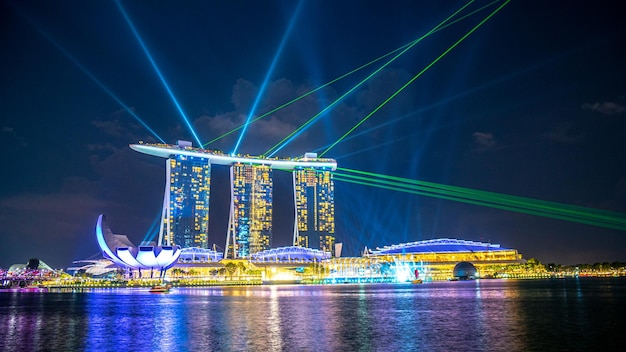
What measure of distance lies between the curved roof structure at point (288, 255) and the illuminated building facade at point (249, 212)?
550 centimetres

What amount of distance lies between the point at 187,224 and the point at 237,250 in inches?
761

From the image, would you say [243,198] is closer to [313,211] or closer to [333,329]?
[313,211]

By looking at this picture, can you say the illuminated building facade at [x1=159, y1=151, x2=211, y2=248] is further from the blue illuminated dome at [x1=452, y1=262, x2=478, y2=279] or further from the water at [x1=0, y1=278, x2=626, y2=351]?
the water at [x1=0, y1=278, x2=626, y2=351]

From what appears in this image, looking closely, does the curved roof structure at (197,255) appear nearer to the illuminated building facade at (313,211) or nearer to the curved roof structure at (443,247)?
the illuminated building facade at (313,211)

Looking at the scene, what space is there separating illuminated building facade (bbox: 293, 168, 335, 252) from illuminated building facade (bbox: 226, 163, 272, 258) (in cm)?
914

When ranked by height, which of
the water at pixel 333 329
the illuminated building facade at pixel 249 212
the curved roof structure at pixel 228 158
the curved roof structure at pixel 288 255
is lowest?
the water at pixel 333 329

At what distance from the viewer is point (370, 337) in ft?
82.6

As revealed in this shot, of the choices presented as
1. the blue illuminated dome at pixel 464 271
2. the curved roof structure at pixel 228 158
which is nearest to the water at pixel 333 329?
the blue illuminated dome at pixel 464 271

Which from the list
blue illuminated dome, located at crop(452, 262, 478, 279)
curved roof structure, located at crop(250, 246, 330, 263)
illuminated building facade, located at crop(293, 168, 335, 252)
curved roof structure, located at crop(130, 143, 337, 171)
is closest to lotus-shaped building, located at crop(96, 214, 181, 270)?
curved roof structure, located at crop(130, 143, 337, 171)

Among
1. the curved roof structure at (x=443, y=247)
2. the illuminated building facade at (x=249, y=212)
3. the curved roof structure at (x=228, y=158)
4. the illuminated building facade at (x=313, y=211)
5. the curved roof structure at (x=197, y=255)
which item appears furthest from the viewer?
the illuminated building facade at (x=313, y=211)

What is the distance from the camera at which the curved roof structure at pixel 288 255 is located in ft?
504

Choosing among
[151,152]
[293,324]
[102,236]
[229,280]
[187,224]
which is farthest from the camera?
[187,224]

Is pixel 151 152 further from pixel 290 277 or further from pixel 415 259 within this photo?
pixel 415 259

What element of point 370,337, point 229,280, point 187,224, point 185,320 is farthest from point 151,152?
point 370,337
